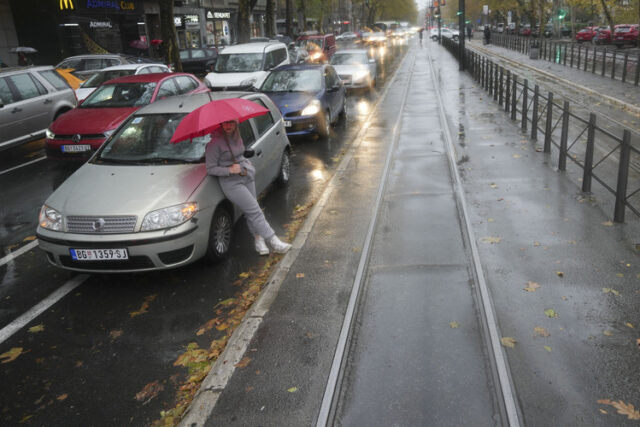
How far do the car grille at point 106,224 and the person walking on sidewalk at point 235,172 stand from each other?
102 cm

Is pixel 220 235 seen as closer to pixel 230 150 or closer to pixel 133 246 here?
pixel 230 150

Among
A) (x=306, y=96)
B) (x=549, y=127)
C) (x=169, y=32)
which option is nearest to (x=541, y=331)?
(x=549, y=127)

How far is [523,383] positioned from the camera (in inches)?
161

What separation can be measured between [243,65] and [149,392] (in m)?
16.2

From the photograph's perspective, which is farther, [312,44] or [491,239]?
[312,44]

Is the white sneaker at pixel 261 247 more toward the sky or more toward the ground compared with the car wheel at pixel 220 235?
more toward the ground

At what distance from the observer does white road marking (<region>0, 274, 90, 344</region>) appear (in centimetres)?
521

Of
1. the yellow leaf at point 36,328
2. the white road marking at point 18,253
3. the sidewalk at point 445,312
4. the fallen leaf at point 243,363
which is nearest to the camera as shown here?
the sidewalk at point 445,312

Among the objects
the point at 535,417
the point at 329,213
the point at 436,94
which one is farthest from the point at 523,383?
the point at 436,94

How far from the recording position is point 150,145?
693cm

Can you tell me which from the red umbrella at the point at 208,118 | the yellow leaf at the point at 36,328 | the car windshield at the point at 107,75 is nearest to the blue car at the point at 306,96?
the car windshield at the point at 107,75

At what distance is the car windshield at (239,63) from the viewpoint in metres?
18.9

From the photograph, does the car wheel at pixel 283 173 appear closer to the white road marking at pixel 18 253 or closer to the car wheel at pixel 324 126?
the white road marking at pixel 18 253

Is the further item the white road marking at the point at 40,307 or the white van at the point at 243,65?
the white van at the point at 243,65
